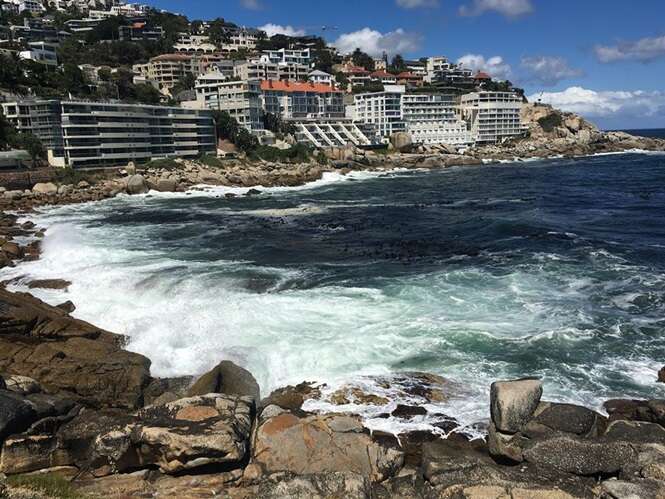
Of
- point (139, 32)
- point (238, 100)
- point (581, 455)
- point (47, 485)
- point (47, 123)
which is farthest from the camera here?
point (139, 32)

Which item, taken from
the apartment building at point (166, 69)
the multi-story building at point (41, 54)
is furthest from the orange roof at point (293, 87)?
the multi-story building at point (41, 54)

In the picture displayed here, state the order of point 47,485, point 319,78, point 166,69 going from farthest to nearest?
point 319,78 < point 166,69 < point 47,485

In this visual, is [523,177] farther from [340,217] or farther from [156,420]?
[156,420]

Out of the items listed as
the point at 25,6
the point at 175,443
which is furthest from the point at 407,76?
the point at 175,443

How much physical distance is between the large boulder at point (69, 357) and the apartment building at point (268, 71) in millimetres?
130444

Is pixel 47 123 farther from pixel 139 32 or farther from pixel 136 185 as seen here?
pixel 139 32

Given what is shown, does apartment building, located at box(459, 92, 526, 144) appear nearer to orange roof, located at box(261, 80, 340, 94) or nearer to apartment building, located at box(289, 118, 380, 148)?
apartment building, located at box(289, 118, 380, 148)

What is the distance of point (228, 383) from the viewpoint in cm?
1534

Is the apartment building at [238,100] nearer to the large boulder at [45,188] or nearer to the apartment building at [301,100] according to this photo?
the apartment building at [301,100]

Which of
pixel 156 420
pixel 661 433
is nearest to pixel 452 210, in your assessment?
pixel 661 433

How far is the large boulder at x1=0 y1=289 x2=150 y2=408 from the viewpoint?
15.8 metres

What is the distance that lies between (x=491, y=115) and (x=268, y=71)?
65964mm

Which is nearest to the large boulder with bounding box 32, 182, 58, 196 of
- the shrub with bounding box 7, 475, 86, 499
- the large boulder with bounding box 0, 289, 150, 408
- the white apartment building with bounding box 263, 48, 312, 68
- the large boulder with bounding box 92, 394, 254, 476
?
the large boulder with bounding box 0, 289, 150, 408

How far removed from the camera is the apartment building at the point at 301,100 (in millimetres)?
126250
